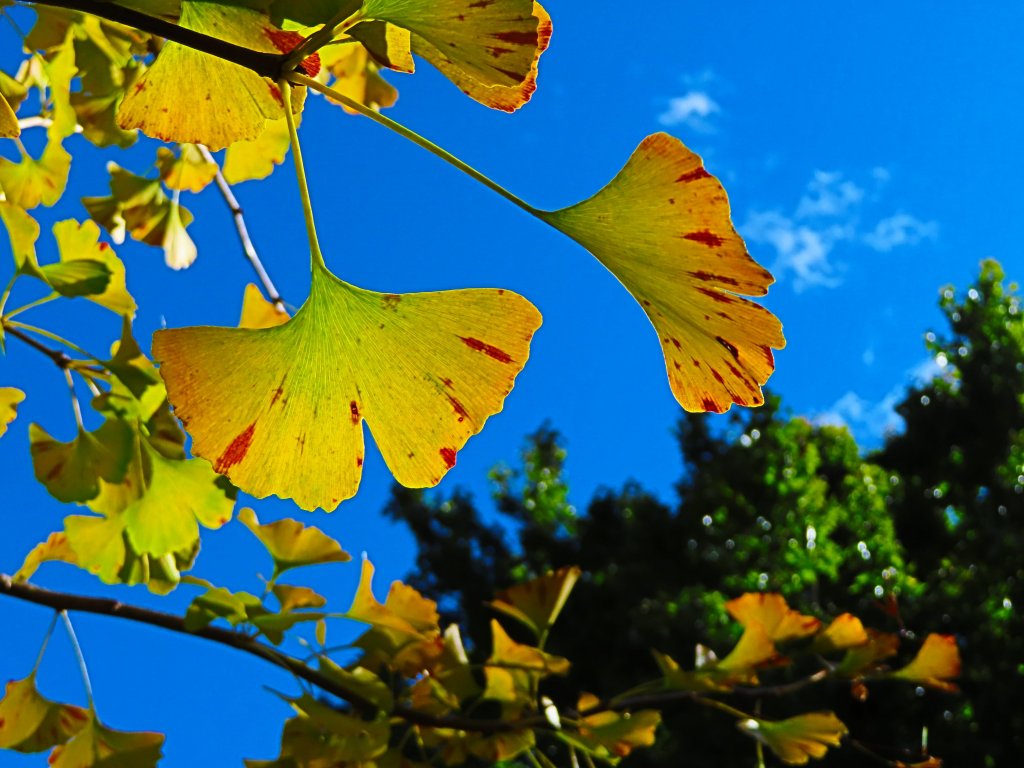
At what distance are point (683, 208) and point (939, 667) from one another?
79cm

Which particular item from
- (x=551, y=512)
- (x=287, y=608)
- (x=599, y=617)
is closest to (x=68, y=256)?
(x=287, y=608)

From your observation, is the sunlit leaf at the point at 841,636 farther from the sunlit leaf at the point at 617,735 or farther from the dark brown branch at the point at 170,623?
the dark brown branch at the point at 170,623

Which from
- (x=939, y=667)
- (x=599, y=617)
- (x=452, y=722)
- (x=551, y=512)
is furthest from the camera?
(x=551, y=512)

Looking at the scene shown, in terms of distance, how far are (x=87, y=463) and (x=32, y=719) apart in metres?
0.21

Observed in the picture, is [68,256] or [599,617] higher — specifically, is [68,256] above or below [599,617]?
below

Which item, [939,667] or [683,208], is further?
[939,667]

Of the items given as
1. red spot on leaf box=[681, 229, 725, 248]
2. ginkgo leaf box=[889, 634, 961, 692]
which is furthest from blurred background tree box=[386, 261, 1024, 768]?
red spot on leaf box=[681, 229, 725, 248]

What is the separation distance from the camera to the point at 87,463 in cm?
70

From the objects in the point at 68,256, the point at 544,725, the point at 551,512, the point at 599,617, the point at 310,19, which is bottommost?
the point at 544,725

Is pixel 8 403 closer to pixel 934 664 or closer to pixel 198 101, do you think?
pixel 198 101

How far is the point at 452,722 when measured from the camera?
72 cm

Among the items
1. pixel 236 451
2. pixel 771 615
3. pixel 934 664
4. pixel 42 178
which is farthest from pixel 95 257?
pixel 934 664

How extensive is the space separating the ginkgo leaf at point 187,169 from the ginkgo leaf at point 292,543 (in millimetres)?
394

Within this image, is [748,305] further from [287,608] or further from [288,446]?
[287,608]
